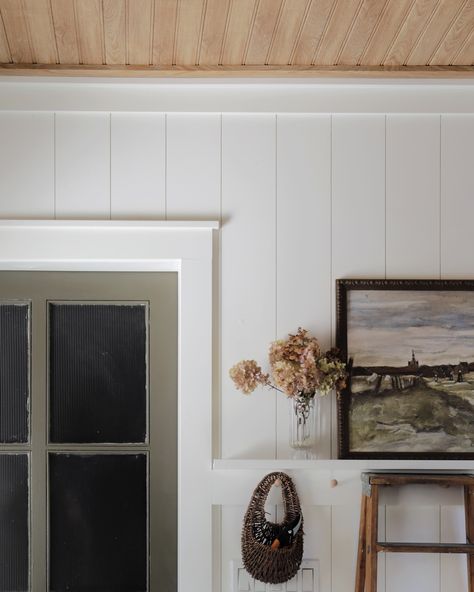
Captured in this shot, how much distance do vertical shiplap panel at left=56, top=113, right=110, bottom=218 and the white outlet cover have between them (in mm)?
1105

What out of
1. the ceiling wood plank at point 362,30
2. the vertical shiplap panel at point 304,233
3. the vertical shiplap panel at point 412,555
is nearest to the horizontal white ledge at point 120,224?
the vertical shiplap panel at point 304,233

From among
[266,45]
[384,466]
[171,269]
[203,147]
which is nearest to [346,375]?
[384,466]

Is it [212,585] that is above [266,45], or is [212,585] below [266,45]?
below

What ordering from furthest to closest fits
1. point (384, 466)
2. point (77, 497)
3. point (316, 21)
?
1. point (77, 497)
2. point (384, 466)
3. point (316, 21)

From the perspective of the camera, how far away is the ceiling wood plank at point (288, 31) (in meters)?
1.80

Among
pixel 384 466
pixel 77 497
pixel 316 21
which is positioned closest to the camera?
pixel 316 21

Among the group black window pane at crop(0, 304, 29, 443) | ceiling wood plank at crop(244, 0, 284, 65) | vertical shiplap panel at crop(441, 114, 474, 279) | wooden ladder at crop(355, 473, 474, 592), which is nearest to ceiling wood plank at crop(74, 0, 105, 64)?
ceiling wood plank at crop(244, 0, 284, 65)

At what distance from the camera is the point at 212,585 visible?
208cm

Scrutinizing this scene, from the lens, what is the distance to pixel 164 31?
1.89 m

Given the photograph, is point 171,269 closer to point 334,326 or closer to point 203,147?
point 203,147

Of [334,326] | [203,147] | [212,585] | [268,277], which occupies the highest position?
[203,147]

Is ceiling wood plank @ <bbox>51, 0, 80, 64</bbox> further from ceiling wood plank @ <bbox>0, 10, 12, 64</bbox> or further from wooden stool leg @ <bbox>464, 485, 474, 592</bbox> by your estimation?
wooden stool leg @ <bbox>464, 485, 474, 592</bbox>

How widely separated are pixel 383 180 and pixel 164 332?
801 mm

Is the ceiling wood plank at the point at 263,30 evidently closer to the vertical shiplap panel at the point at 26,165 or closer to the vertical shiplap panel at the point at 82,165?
the vertical shiplap panel at the point at 82,165
